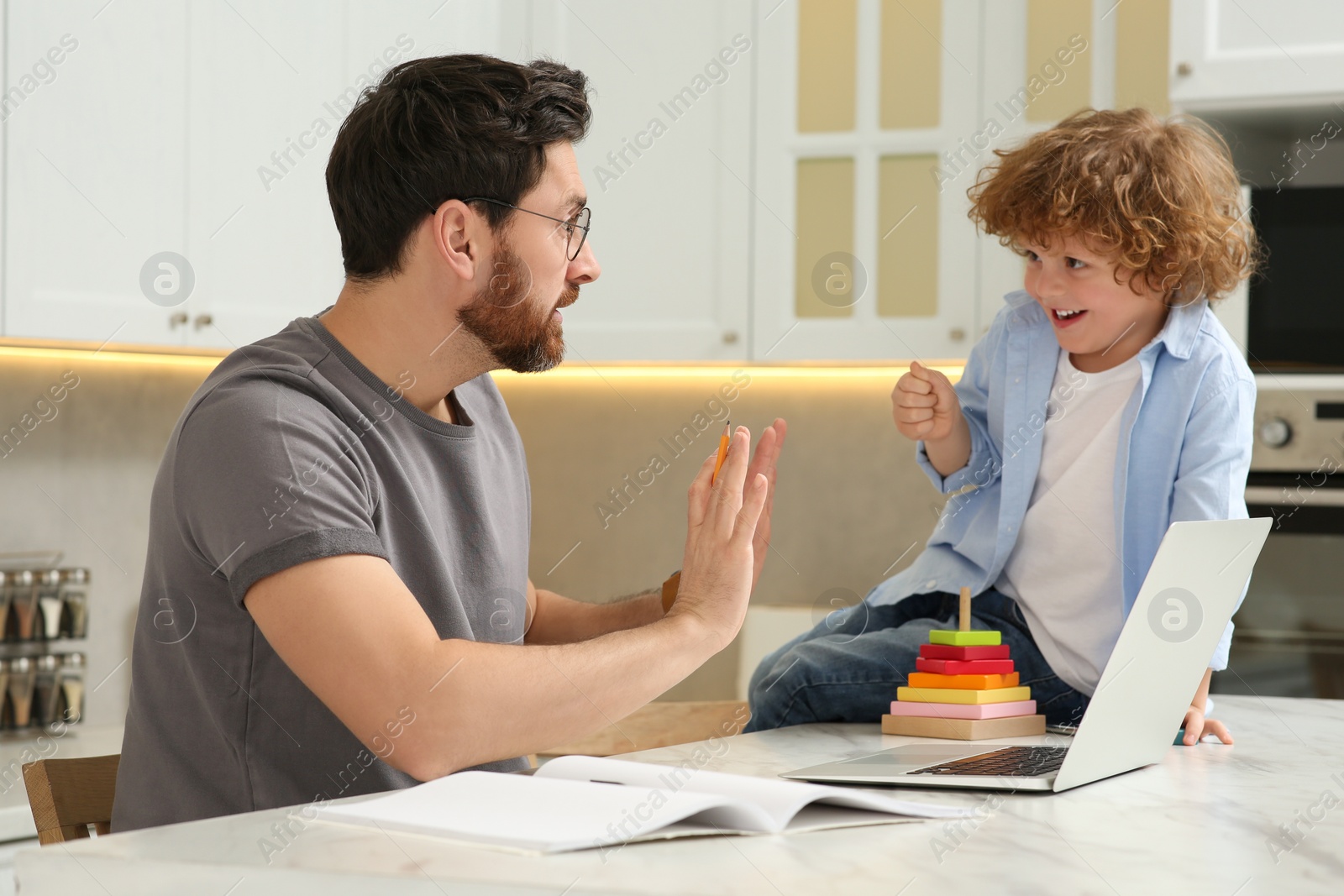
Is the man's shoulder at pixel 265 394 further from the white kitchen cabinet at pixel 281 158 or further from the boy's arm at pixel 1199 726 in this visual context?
the white kitchen cabinet at pixel 281 158

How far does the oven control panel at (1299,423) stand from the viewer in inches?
80.4

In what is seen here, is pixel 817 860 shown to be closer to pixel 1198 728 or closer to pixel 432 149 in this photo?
pixel 1198 728

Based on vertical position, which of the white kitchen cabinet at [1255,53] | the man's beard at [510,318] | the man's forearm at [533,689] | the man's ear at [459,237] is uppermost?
the white kitchen cabinet at [1255,53]

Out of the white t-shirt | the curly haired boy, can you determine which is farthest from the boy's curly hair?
the white t-shirt

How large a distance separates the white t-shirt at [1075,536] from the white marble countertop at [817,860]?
1.55 ft

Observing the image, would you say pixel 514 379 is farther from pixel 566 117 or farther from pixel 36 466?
pixel 566 117

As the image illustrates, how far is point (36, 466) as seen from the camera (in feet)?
8.01

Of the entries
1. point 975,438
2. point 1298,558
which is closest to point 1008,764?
point 975,438

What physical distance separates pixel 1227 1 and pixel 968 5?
493mm

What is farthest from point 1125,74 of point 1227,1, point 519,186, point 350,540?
point 350,540

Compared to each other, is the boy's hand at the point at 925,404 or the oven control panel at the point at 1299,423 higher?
the boy's hand at the point at 925,404

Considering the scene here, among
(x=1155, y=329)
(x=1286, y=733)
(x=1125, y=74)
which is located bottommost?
(x=1286, y=733)

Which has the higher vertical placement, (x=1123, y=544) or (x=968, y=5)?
(x=968, y=5)

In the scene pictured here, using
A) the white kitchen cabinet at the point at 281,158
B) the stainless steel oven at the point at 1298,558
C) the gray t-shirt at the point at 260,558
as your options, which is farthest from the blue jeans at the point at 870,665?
the white kitchen cabinet at the point at 281,158
